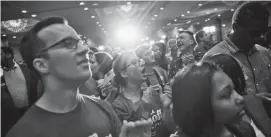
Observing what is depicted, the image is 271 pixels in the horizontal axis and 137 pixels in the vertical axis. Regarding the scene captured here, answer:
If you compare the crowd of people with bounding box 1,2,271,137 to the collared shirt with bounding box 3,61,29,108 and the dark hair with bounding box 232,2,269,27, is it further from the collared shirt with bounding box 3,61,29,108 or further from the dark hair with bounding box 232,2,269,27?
the collared shirt with bounding box 3,61,29,108

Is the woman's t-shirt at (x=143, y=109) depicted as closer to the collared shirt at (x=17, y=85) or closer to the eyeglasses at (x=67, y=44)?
the collared shirt at (x=17, y=85)

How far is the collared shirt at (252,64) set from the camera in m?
2.62

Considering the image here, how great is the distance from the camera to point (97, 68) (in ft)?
15.8

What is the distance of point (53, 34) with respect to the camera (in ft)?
5.24

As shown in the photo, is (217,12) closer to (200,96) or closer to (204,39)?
(204,39)

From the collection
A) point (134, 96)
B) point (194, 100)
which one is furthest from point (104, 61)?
point (194, 100)

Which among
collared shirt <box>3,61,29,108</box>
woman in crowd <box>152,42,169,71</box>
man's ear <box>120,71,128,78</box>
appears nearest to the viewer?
collared shirt <box>3,61,29,108</box>

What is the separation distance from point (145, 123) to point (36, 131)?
0.61 meters

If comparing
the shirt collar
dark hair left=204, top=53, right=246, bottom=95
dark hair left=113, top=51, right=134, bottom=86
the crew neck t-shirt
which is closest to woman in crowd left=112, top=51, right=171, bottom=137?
dark hair left=113, top=51, right=134, bottom=86

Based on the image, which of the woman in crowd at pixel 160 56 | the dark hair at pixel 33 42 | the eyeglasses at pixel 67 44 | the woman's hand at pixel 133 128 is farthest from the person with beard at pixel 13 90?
the woman in crowd at pixel 160 56

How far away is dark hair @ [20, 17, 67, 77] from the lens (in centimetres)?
159

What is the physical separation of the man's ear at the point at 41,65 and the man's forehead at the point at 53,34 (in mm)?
104

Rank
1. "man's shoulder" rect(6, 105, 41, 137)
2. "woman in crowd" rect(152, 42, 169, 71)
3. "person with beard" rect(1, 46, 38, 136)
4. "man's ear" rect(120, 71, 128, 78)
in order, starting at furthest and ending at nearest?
"woman in crowd" rect(152, 42, 169, 71)
"man's ear" rect(120, 71, 128, 78)
"person with beard" rect(1, 46, 38, 136)
"man's shoulder" rect(6, 105, 41, 137)

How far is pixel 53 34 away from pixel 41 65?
196mm
